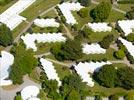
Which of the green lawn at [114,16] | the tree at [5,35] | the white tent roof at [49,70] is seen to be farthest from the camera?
the green lawn at [114,16]

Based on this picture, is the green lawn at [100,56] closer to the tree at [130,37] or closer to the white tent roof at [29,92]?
the tree at [130,37]

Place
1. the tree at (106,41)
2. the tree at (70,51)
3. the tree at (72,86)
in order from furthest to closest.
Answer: the tree at (106,41)
the tree at (70,51)
the tree at (72,86)

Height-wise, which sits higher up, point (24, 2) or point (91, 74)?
point (24, 2)

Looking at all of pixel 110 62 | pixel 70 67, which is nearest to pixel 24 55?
pixel 70 67

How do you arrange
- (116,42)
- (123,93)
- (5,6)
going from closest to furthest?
(123,93) → (116,42) → (5,6)

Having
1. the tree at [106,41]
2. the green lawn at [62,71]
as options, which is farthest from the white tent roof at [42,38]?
the tree at [106,41]

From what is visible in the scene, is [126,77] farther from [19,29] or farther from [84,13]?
[19,29]

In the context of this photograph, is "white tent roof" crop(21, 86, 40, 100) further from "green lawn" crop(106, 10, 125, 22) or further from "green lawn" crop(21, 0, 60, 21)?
"green lawn" crop(106, 10, 125, 22)

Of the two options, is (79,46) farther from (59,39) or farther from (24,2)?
(24,2)

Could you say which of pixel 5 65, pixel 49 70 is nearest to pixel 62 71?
pixel 49 70
